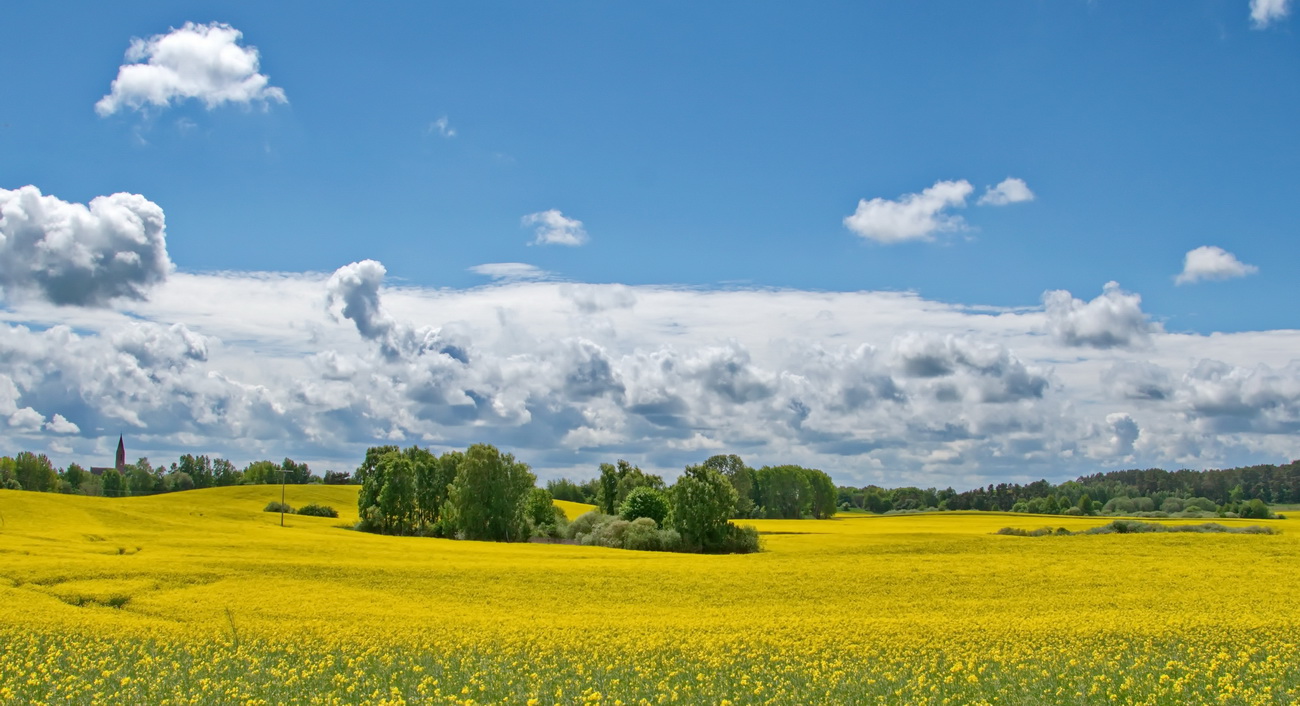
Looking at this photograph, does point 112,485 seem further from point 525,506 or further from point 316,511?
point 525,506

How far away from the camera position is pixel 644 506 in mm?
82812

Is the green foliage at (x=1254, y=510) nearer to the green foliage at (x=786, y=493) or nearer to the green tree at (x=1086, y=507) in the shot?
the green tree at (x=1086, y=507)

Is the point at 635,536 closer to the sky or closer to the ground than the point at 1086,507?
closer to the sky

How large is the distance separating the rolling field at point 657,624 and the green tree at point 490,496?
26.2 m

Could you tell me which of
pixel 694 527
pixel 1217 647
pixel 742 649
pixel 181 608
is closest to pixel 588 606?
pixel 742 649

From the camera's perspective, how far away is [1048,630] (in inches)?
936

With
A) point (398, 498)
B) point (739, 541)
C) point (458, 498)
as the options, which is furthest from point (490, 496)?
point (739, 541)

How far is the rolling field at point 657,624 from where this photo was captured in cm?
1598

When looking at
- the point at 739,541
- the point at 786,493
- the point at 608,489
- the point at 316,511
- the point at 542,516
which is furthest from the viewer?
the point at 786,493

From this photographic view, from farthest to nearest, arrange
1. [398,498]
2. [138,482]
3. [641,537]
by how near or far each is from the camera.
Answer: [138,482] → [398,498] → [641,537]

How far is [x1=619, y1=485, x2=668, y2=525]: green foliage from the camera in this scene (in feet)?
270

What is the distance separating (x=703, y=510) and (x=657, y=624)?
42.7m

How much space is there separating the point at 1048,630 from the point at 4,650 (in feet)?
84.8

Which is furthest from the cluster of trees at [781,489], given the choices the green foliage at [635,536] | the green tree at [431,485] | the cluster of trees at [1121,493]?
A: the green foliage at [635,536]
